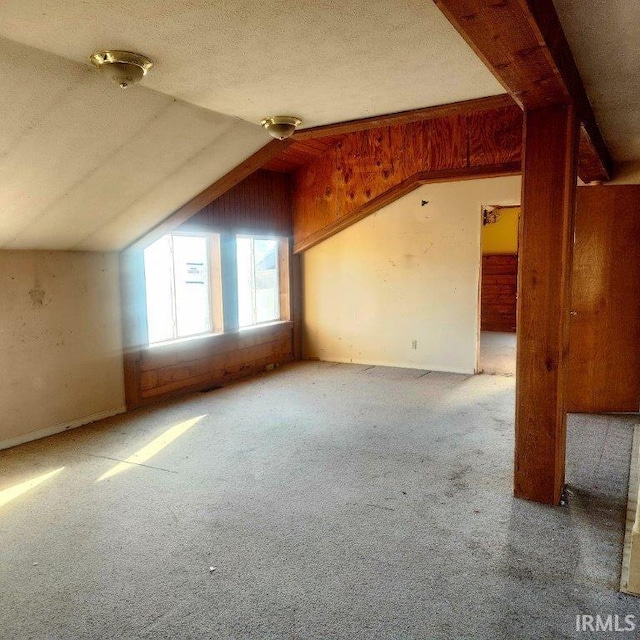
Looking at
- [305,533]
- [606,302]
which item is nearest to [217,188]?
[305,533]

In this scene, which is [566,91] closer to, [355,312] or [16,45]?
[16,45]

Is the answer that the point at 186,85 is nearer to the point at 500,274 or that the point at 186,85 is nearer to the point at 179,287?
the point at 179,287

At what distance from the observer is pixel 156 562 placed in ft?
7.23

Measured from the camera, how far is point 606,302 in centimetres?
416

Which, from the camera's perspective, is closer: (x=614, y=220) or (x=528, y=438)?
(x=528, y=438)

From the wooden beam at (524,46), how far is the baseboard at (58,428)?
3869 mm

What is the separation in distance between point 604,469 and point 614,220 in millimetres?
2086

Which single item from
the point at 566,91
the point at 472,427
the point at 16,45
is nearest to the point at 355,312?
the point at 472,427

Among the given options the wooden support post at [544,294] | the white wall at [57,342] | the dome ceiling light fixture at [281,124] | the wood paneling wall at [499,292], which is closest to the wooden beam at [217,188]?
the white wall at [57,342]

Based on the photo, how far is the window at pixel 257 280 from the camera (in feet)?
20.2

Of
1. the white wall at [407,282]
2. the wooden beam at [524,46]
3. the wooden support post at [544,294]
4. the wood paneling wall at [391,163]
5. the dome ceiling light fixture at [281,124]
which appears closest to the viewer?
the wooden beam at [524,46]

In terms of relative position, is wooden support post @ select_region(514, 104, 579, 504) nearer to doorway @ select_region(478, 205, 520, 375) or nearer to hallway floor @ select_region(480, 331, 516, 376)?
hallway floor @ select_region(480, 331, 516, 376)

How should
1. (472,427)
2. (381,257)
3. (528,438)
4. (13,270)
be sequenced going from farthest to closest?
1. (381,257)
2. (472,427)
3. (13,270)
4. (528,438)

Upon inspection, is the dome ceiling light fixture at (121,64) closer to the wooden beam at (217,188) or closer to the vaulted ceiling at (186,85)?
the vaulted ceiling at (186,85)
